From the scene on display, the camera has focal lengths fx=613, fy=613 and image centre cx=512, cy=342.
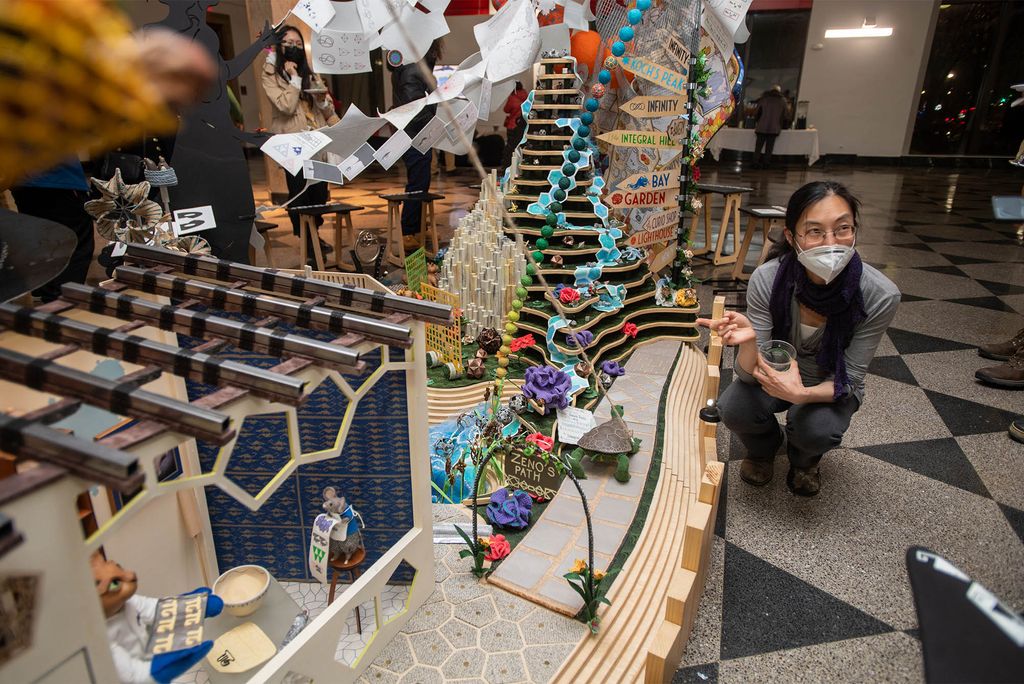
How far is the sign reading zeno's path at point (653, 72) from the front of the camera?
3.20 m

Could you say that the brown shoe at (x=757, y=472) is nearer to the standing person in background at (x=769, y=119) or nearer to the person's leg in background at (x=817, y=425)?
the person's leg in background at (x=817, y=425)

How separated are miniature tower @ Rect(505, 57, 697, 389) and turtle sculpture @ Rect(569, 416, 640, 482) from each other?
106 centimetres

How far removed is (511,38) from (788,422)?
216 cm

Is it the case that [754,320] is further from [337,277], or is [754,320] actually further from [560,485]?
[337,277]

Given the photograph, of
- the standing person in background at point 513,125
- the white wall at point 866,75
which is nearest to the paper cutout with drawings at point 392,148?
the standing person in background at point 513,125

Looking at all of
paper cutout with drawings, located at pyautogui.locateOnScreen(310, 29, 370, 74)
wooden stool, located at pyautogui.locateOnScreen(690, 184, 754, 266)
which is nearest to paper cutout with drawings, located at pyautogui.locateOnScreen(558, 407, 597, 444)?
paper cutout with drawings, located at pyautogui.locateOnScreen(310, 29, 370, 74)

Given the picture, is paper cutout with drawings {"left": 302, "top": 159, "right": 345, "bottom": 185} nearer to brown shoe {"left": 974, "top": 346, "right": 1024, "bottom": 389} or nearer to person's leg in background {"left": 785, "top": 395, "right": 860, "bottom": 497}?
person's leg in background {"left": 785, "top": 395, "right": 860, "bottom": 497}

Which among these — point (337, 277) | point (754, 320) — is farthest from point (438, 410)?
point (754, 320)

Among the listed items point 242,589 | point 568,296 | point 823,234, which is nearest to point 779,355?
point 823,234

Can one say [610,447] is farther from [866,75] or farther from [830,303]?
[866,75]

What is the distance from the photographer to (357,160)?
9.74 ft

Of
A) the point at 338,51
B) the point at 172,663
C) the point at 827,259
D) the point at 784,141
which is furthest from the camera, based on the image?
the point at 784,141

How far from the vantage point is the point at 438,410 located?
3.07 metres

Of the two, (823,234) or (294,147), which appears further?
(294,147)
